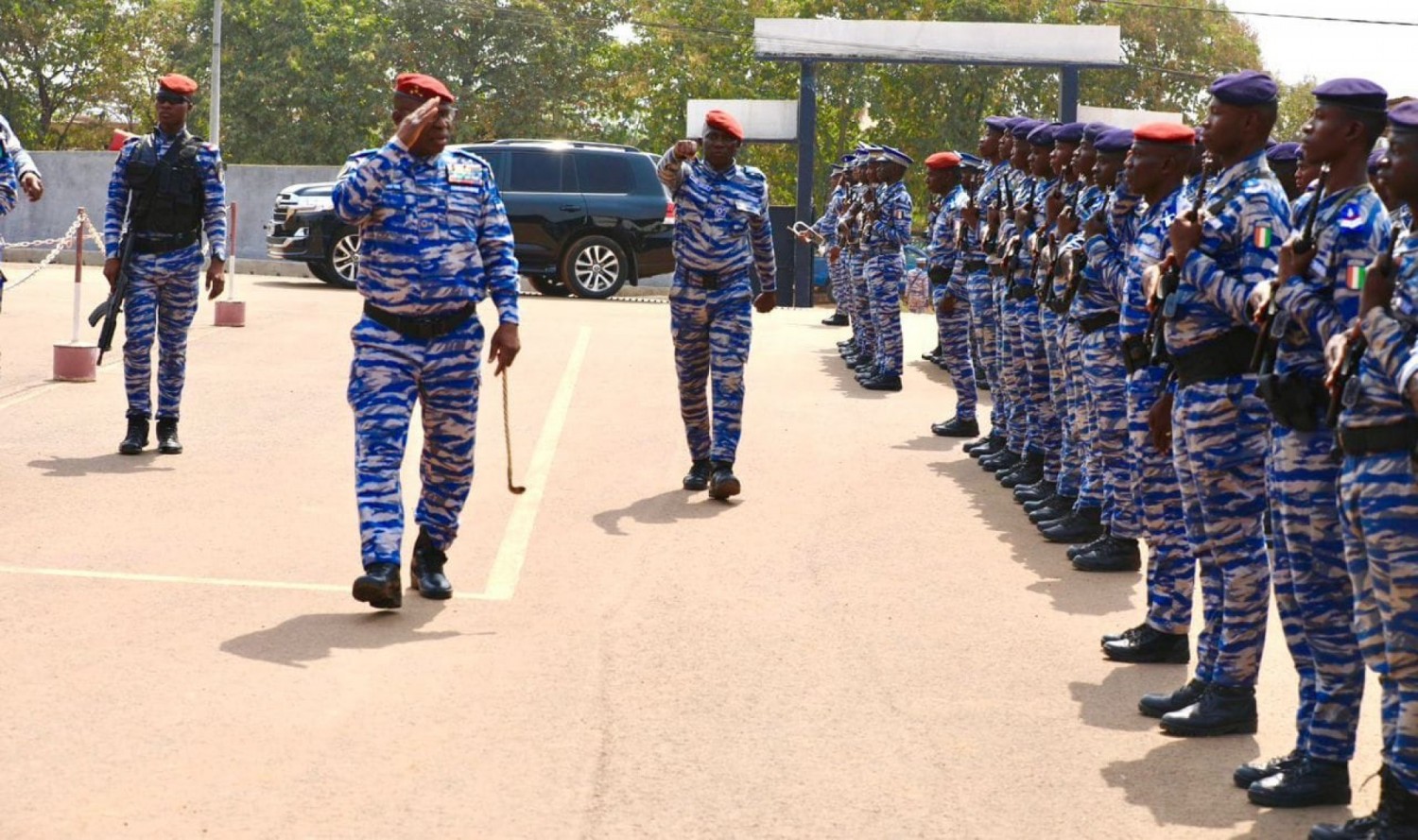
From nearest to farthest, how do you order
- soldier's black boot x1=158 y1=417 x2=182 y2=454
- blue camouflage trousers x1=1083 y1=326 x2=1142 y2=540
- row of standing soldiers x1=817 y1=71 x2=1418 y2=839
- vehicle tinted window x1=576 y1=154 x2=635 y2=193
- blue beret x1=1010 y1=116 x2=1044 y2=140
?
1. row of standing soldiers x1=817 y1=71 x2=1418 y2=839
2. blue camouflage trousers x1=1083 y1=326 x2=1142 y2=540
3. blue beret x1=1010 y1=116 x2=1044 y2=140
4. soldier's black boot x1=158 y1=417 x2=182 y2=454
5. vehicle tinted window x1=576 y1=154 x2=635 y2=193

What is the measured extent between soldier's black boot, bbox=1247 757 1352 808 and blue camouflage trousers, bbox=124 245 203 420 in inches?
308

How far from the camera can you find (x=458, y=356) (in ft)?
26.8

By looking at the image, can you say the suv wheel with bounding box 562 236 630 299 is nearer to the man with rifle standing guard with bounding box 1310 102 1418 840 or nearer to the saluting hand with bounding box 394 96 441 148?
the saluting hand with bounding box 394 96 441 148

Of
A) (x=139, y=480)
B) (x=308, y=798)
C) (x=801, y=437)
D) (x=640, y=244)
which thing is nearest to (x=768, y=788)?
(x=308, y=798)

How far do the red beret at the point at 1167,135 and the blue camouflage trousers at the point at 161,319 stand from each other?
6.27m

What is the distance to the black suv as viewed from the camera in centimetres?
2647

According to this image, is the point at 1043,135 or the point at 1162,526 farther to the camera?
the point at 1043,135

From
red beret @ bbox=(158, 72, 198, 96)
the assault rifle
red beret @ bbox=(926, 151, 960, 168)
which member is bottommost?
the assault rifle

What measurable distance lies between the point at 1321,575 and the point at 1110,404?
3317 mm

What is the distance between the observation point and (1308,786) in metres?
5.57

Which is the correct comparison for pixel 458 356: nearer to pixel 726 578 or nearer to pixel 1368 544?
pixel 726 578

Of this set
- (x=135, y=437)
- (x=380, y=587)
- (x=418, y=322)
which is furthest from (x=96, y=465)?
(x=380, y=587)

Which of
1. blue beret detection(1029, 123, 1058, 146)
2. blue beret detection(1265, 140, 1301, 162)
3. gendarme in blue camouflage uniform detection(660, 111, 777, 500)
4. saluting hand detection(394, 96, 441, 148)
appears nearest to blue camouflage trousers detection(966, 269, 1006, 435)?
blue beret detection(1029, 123, 1058, 146)

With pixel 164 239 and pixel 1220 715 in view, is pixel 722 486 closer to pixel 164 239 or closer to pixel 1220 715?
pixel 164 239
